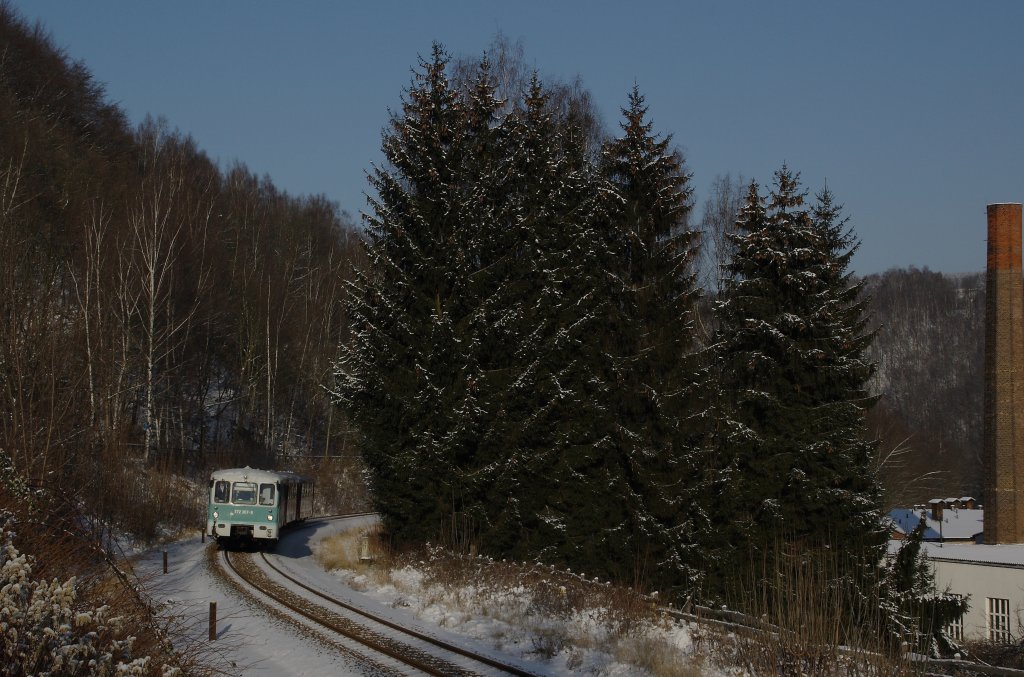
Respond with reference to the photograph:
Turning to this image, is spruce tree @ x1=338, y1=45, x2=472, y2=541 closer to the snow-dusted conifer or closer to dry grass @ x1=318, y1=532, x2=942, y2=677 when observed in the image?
dry grass @ x1=318, y1=532, x2=942, y2=677

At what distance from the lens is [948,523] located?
5362 centimetres

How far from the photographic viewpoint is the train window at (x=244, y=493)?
2811cm

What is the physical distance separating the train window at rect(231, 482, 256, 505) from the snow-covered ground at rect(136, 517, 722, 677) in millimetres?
3169

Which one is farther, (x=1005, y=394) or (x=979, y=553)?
(x=1005, y=394)

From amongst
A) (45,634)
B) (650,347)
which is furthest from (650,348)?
(45,634)

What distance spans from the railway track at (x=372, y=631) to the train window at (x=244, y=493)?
507 cm

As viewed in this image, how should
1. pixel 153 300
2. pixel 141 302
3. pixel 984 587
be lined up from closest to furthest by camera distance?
pixel 984 587, pixel 153 300, pixel 141 302

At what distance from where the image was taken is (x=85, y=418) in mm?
21359

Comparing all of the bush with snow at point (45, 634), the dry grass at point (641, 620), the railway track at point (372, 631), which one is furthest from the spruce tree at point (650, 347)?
the bush with snow at point (45, 634)

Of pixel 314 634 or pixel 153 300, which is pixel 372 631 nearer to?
pixel 314 634

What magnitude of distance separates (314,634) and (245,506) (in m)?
13.9

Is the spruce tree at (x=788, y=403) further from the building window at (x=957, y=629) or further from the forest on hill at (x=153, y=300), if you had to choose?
the building window at (x=957, y=629)

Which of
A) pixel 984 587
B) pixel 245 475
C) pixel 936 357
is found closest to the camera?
pixel 245 475

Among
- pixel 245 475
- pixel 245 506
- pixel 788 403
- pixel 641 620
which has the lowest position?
pixel 641 620
